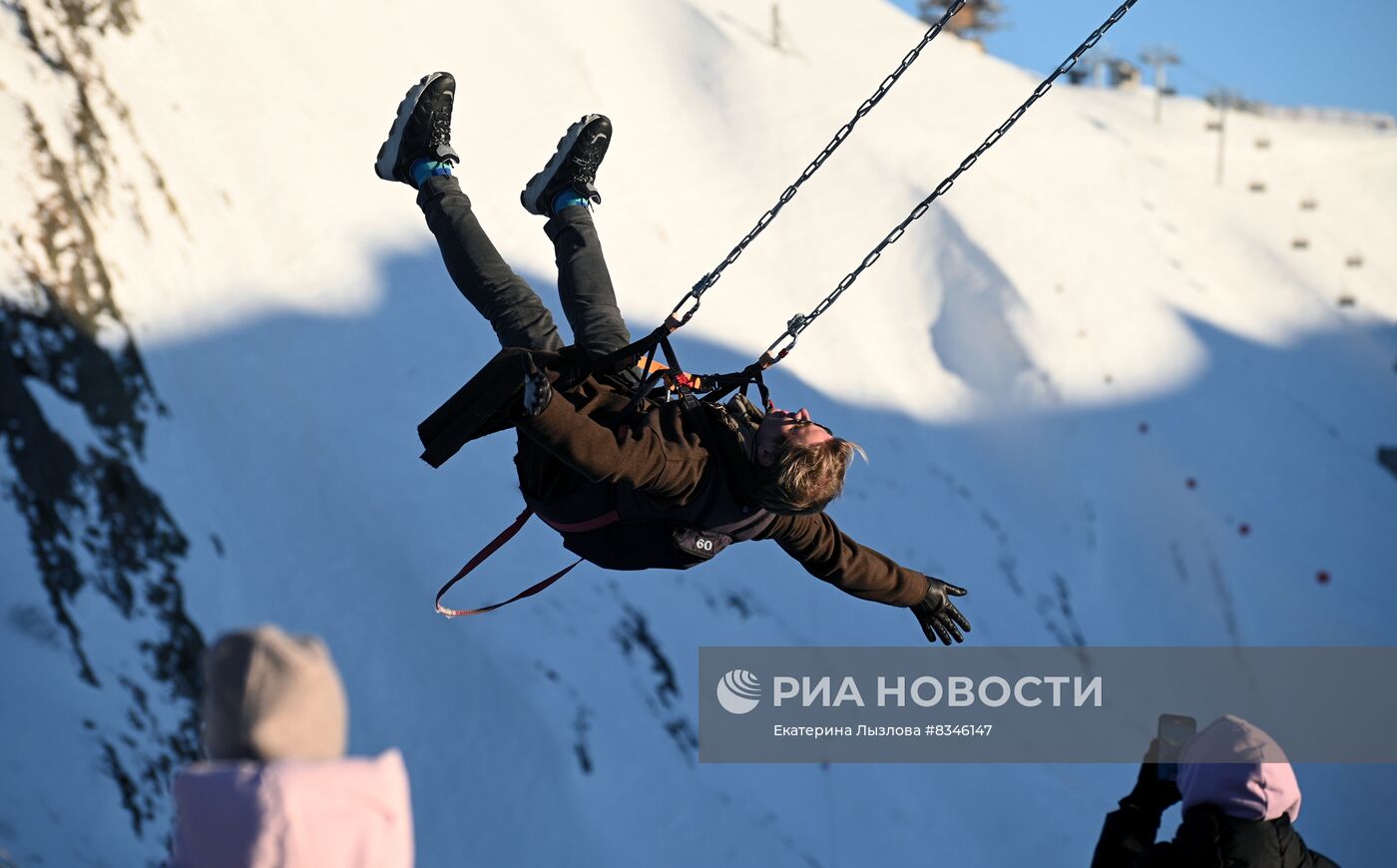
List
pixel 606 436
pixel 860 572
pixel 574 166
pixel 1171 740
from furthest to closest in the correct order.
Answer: pixel 574 166 → pixel 860 572 → pixel 1171 740 → pixel 606 436

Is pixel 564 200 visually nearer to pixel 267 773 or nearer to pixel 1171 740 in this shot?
pixel 1171 740

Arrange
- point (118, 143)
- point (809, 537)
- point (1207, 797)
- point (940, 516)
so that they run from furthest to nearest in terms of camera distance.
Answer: point (940, 516)
point (118, 143)
point (809, 537)
point (1207, 797)

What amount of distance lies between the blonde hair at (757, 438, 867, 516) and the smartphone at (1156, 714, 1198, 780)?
3.93 feet

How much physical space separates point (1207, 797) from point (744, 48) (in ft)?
52.5

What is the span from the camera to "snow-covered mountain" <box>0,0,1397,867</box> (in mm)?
8516

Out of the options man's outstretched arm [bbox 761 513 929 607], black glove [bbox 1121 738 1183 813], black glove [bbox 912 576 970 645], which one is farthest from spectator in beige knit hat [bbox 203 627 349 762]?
black glove [bbox 912 576 970 645]

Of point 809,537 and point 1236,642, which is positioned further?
point 1236,642

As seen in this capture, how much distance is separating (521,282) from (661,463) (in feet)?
3.23

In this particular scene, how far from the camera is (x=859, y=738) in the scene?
33.0ft

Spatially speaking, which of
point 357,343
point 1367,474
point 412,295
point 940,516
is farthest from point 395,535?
point 1367,474

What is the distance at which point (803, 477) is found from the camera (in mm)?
3801

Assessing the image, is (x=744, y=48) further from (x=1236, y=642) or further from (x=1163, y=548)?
(x=1236, y=642)
